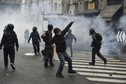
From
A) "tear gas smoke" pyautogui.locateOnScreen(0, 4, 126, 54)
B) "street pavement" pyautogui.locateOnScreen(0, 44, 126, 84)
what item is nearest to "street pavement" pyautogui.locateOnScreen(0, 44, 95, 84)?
"street pavement" pyautogui.locateOnScreen(0, 44, 126, 84)

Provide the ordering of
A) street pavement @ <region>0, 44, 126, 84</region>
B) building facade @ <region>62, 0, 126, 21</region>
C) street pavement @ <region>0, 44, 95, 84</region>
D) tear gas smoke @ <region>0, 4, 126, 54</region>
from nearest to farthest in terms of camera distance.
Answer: street pavement @ <region>0, 44, 95, 84</region> → street pavement @ <region>0, 44, 126, 84</region> → tear gas smoke @ <region>0, 4, 126, 54</region> → building facade @ <region>62, 0, 126, 21</region>

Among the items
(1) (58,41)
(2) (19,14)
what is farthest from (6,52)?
(2) (19,14)

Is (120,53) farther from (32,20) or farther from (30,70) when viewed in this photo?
(32,20)

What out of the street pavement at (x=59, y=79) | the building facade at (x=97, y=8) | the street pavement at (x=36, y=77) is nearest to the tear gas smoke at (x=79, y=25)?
the building facade at (x=97, y=8)

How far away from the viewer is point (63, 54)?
1179 centimetres

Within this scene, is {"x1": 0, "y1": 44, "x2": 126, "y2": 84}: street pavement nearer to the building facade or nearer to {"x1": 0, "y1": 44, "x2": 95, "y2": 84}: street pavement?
{"x1": 0, "y1": 44, "x2": 95, "y2": 84}: street pavement

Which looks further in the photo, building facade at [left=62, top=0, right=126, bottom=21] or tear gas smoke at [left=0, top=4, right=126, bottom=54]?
building facade at [left=62, top=0, right=126, bottom=21]

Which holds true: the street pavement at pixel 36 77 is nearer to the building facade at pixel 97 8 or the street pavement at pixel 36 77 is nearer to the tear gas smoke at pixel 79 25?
the tear gas smoke at pixel 79 25

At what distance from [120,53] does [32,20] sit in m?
25.6

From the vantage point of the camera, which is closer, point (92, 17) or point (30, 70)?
point (30, 70)

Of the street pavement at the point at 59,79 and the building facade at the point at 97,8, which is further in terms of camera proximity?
the building facade at the point at 97,8

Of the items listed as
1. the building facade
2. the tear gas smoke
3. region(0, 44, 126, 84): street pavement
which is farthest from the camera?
the building facade

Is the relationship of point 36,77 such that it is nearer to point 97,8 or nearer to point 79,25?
point 79,25

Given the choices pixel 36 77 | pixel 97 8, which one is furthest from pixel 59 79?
pixel 97 8
